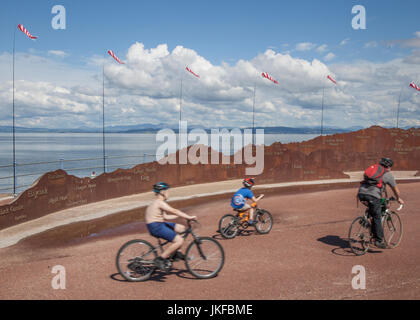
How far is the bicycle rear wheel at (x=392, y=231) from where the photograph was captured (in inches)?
308

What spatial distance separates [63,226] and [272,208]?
24.0 ft

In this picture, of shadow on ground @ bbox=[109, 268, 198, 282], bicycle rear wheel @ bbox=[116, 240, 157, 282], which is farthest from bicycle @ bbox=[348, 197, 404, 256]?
bicycle rear wheel @ bbox=[116, 240, 157, 282]

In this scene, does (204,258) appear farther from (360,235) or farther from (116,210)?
(116,210)

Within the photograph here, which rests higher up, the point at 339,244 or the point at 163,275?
the point at 339,244

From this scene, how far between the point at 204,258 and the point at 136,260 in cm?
119

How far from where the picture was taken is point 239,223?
29.9 feet

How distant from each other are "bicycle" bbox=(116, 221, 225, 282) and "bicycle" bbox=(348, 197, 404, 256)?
3050mm

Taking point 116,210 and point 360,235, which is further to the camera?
point 116,210

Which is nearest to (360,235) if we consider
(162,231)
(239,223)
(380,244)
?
(380,244)

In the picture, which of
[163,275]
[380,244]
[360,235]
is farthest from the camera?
[380,244]

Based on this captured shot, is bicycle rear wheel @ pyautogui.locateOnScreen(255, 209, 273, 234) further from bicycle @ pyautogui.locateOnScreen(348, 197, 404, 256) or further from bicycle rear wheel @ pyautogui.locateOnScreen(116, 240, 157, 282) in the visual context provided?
bicycle rear wheel @ pyautogui.locateOnScreen(116, 240, 157, 282)

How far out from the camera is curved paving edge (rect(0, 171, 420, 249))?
10.4 meters

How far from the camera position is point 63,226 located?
1111 centimetres
